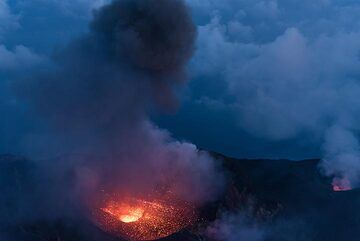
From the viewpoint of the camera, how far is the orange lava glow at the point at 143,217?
3378 centimetres

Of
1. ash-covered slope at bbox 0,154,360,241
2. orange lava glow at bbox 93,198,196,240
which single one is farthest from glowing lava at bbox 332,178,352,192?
orange lava glow at bbox 93,198,196,240

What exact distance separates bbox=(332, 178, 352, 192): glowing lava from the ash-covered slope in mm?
1155

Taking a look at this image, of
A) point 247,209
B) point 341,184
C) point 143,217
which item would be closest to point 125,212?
point 143,217

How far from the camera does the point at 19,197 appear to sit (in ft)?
116

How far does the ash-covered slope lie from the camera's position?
1247 inches

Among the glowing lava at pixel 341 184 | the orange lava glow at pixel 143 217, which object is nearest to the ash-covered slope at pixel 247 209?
the glowing lava at pixel 341 184

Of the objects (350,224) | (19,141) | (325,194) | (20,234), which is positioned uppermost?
(19,141)

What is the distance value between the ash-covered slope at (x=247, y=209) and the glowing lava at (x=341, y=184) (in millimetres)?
1155

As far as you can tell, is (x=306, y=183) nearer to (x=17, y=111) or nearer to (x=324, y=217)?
(x=324, y=217)

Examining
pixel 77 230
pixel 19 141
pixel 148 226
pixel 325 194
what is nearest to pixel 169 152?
pixel 148 226

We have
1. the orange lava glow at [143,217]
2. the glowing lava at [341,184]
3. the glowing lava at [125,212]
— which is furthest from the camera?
the glowing lava at [341,184]

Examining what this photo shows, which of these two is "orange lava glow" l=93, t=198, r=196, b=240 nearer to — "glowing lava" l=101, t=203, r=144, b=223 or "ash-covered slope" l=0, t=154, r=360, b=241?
"glowing lava" l=101, t=203, r=144, b=223

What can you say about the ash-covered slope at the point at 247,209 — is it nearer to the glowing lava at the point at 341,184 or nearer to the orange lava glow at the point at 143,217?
the glowing lava at the point at 341,184

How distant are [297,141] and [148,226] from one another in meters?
97.4
